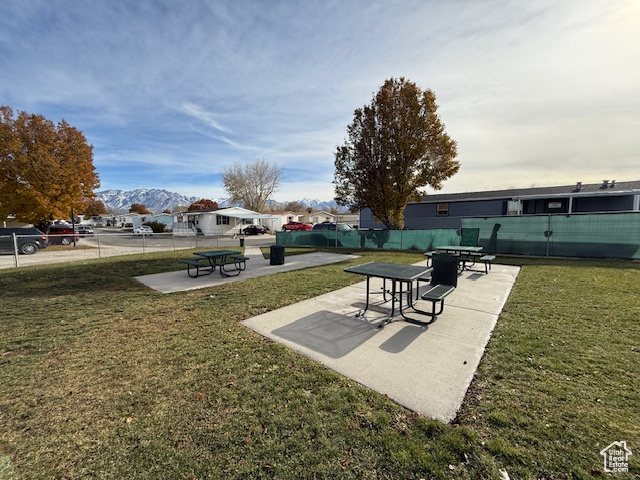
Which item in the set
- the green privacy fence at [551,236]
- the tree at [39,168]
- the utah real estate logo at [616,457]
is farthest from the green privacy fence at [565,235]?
the tree at [39,168]

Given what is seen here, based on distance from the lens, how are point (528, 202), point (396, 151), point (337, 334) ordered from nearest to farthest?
1. point (337, 334)
2. point (396, 151)
3. point (528, 202)

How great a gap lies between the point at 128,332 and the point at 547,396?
537 centimetres

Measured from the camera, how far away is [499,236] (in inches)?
503

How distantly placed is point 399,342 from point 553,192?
93.0 ft

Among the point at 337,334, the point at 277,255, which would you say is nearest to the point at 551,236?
the point at 277,255

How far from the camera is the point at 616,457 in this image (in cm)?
191

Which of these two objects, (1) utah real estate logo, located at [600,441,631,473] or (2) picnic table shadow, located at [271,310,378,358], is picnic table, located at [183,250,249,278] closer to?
(2) picnic table shadow, located at [271,310,378,358]

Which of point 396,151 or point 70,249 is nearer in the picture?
point 396,151

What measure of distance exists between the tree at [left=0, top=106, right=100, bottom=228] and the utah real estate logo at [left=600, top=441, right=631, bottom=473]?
2683 centimetres

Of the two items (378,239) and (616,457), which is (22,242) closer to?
(378,239)

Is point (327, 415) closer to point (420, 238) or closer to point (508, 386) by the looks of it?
point (508, 386)

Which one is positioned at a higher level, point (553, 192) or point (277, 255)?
point (553, 192)

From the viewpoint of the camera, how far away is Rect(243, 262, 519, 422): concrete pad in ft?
8.95

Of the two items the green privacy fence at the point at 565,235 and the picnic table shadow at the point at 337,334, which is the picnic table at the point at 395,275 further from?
the green privacy fence at the point at 565,235
